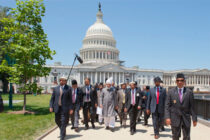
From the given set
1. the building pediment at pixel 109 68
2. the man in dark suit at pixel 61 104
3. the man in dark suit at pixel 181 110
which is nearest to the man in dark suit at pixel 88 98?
the man in dark suit at pixel 61 104

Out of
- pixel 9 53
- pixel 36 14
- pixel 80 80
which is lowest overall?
pixel 80 80

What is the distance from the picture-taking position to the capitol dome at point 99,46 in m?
105

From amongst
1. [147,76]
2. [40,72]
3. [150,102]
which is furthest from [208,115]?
[147,76]

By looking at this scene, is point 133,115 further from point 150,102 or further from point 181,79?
point 181,79

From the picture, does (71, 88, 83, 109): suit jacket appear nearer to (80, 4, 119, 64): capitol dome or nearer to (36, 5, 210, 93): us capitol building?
(36, 5, 210, 93): us capitol building

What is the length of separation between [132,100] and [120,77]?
290 feet

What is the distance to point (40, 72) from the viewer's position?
61.3ft

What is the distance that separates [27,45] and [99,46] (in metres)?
88.0

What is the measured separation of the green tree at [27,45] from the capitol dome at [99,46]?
275 ft

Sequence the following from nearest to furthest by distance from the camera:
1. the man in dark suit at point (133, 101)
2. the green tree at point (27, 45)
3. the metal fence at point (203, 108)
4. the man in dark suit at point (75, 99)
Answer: the man in dark suit at point (133, 101) < the man in dark suit at point (75, 99) < the metal fence at point (203, 108) < the green tree at point (27, 45)

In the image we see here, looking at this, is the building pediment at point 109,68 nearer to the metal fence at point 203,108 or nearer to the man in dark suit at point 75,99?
the metal fence at point 203,108

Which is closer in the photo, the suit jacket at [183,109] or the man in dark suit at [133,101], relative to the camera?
the suit jacket at [183,109]

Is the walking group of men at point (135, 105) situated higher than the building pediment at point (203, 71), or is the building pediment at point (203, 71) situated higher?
the building pediment at point (203, 71)

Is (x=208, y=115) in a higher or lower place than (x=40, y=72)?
lower
